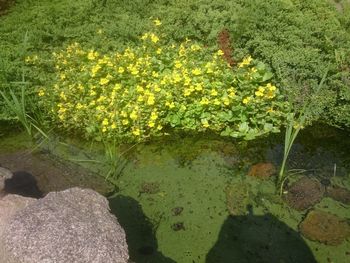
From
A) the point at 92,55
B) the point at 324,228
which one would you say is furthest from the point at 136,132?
the point at 324,228

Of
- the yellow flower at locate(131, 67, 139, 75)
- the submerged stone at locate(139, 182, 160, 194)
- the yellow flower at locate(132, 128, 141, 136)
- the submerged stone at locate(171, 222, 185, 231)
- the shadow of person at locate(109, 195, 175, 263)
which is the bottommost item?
the shadow of person at locate(109, 195, 175, 263)

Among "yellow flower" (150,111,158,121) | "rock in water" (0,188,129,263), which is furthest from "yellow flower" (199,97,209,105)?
"rock in water" (0,188,129,263)

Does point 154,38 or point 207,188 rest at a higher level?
point 154,38

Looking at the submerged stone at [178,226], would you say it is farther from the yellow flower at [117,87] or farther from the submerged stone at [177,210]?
the yellow flower at [117,87]

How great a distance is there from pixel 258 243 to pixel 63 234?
1.94 meters

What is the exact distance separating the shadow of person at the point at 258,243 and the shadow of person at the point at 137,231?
55cm

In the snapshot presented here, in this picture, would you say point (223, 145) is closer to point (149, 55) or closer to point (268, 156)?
point (268, 156)

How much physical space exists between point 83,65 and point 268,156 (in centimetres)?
305

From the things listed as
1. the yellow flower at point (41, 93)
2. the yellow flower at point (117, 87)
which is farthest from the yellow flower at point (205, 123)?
the yellow flower at point (41, 93)

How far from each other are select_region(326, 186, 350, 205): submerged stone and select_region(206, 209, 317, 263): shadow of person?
0.72 meters

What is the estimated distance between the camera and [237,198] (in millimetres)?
4574

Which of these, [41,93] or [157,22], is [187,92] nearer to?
[157,22]

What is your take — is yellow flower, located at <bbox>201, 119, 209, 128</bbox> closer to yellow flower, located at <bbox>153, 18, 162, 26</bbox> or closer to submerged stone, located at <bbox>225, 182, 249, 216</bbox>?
submerged stone, located at <bbox>225, 182, 249, 216</bbox>

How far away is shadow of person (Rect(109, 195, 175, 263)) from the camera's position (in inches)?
159
